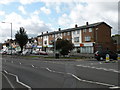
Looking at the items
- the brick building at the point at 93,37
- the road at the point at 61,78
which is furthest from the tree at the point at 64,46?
the road at the point at 61,78

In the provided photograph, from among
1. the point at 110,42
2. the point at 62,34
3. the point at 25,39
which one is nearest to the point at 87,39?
the point at 110,42

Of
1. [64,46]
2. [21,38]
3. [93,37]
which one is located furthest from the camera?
[93,37]

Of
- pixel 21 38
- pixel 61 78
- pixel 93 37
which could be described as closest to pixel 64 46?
pixel 21 38

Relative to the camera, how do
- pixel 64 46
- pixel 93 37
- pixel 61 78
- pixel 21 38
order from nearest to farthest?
pixel 61 78 → pixel 64 46 → pixel 21 38 → pixel 93 37

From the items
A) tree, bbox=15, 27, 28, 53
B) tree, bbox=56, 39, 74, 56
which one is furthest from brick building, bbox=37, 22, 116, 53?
tree, bbox=56, 39, 74, 56

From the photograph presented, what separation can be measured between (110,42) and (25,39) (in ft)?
A: 94.9

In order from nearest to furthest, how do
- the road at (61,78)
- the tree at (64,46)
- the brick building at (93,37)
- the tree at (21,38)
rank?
the road at (61,78), the tree at (64,46), the tree at (21,38), the brick building at (93,37)

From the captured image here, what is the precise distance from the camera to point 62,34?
7219 centimetres

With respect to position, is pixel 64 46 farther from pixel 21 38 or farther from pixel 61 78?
pixel 61 78

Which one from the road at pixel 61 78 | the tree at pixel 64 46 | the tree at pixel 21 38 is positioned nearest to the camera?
the road at pixel 61 78

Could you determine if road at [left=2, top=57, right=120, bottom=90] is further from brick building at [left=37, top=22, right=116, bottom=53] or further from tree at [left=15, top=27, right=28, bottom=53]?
brick building at [left=37, top=22, right=116, bottom=53]

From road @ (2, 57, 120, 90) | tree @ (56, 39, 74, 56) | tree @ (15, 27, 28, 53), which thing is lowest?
road @ (2, 57, 120, 90)

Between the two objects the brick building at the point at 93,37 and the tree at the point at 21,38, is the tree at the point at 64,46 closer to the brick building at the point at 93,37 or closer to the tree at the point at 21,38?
the tree at the point at 21,38

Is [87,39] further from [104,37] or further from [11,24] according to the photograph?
[11,24]
